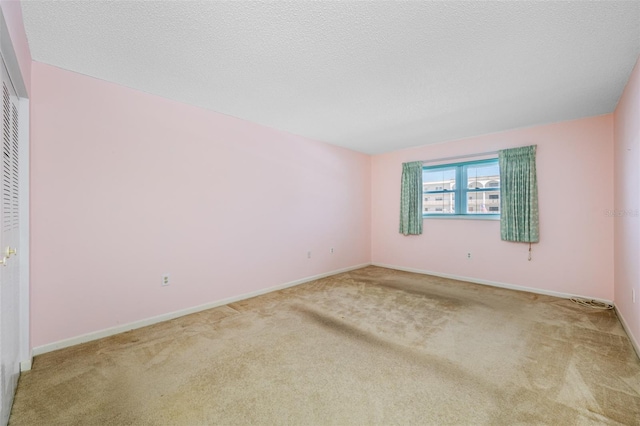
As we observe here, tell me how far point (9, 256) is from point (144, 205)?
3.90 feet

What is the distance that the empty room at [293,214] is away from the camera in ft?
5.21

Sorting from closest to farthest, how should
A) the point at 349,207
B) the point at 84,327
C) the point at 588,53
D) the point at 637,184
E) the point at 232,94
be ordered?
the point at 588,53 → the point at 637,184 → the point at 84,327 → the point at 232,94 → the point at 349,207

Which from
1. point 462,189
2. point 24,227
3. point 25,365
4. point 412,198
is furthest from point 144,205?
point 462,189

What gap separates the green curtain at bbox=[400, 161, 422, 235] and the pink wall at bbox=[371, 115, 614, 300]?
1.03 ft

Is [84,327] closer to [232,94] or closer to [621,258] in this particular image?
[232,94]

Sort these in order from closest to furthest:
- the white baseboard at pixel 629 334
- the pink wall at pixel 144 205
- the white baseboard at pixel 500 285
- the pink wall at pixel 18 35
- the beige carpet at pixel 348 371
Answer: the pink wall at pixel 18 35
the beige carpet at pixel 348 371
the white baseboard at pixel 629 334
the pink wall at pixel 144 205
the white baseboard at pixel 500 285

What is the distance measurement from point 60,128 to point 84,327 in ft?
5.60

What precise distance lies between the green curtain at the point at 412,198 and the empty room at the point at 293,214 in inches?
37.1

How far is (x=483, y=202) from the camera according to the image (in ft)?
14.0

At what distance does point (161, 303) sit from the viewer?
9.07 feet

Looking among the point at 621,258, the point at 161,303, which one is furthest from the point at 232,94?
the point at 621,258

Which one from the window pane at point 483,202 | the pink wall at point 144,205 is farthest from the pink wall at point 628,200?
the pink wall at point 144,205

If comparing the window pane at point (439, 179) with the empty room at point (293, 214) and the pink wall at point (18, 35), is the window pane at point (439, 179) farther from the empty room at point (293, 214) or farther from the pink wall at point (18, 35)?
the pink wall at point (18, 35)

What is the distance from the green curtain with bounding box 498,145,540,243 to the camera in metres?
3.68
